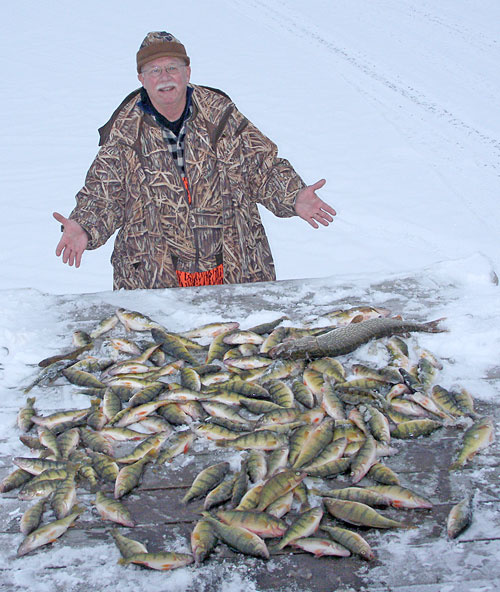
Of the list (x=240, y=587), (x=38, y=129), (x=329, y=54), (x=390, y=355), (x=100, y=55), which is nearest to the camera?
(x=240, y=587)

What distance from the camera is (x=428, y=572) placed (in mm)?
1935

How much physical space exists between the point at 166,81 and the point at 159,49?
18cm

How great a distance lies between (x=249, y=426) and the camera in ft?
8.56

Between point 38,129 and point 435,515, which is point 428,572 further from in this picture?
point 38,129

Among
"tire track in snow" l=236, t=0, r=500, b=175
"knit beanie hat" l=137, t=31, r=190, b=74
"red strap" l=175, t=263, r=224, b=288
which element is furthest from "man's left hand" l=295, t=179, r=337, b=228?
"tire track in snow" l=236, t=0, r=500, b=175

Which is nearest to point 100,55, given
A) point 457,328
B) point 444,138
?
point 444,138

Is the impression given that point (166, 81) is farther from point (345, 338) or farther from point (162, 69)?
point (345, 338)

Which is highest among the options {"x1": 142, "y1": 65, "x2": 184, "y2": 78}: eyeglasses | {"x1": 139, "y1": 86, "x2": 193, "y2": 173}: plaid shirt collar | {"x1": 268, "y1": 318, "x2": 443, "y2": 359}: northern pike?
{"x1": 142, "y1": 65, "x2": 184, "y2": 78}: eyeglasses

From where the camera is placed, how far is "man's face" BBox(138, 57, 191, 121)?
13.0 ft

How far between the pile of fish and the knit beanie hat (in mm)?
1524

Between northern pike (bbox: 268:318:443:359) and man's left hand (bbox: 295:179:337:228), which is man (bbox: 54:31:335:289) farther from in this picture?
northern pike (bbox: 268:318:443:359)

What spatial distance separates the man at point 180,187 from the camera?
4117 mm

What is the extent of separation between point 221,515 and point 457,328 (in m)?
1.61

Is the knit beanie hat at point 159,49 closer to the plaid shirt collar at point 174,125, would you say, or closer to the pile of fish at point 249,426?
the plaid shirt collar at point 174,125
